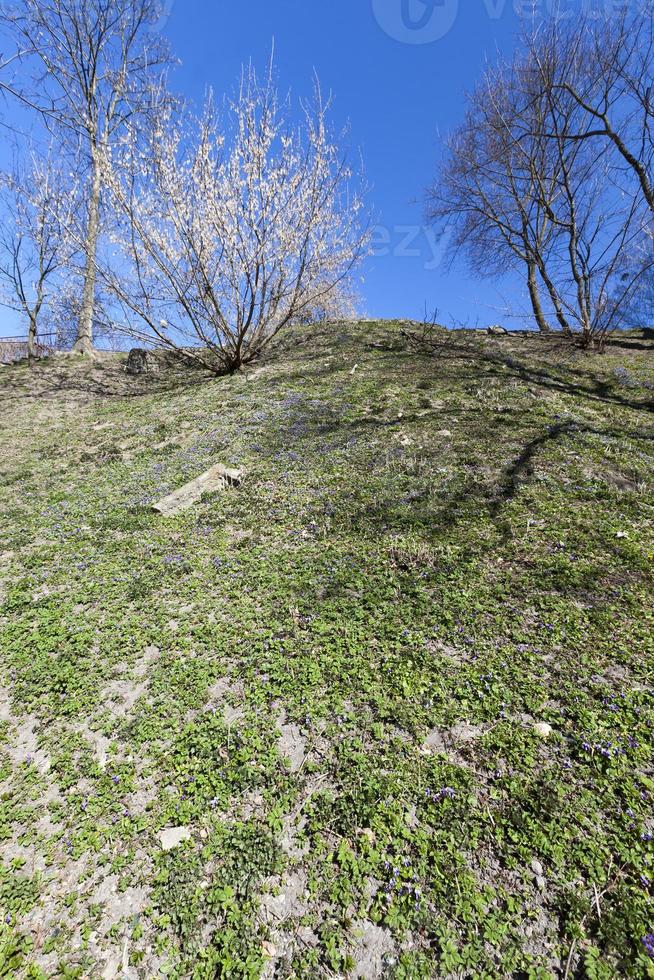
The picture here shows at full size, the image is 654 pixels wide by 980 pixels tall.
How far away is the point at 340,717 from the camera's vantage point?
3.45m

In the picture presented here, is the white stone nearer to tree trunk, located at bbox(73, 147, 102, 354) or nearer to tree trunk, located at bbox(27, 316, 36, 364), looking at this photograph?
tree trunk, located at bbox(73, 147, 102, 354)

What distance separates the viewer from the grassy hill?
2.28 meters

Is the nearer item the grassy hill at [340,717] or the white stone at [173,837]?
the grassy hill at [340,717]

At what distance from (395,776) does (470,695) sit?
932mm

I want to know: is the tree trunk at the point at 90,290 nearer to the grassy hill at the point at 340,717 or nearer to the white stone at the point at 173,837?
the grassy hill at the point at 340,717

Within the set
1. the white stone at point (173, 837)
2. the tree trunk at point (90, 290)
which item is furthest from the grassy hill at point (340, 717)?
the tree trunk at point (90, 290)

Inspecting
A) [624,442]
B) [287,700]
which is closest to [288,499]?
[287,700]

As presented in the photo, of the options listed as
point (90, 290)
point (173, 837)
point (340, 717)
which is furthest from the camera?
point (90, 290)

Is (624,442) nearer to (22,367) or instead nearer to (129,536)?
(129,536)

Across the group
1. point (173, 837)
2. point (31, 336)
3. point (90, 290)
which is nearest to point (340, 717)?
point (173, 837)

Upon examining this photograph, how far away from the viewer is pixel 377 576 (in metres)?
4.98

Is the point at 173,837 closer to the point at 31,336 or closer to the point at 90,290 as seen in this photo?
the point at 90,290

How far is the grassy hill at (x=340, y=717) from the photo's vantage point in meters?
2.28

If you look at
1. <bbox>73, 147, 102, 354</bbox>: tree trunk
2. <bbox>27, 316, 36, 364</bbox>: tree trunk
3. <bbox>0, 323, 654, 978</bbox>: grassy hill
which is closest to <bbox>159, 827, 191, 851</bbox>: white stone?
<bbox>0, 323, 654, 978</bbox>: grassy hill
